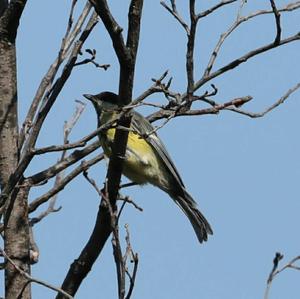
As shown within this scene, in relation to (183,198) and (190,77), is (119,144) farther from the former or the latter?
(183,198)

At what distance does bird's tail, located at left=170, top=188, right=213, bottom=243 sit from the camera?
22.6 ft

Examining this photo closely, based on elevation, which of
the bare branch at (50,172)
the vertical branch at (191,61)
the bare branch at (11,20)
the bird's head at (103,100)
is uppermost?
the bird's head at (103,100)

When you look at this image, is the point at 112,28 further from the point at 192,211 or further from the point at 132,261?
the point at 192,211

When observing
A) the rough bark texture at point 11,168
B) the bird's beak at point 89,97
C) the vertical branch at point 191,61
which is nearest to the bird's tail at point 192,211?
the bird's beak at point 89,97

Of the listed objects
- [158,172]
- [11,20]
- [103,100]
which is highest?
[103,100]

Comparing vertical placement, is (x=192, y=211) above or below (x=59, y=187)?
above

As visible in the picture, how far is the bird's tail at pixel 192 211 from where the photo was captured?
6.89 meters

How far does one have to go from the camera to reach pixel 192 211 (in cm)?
692

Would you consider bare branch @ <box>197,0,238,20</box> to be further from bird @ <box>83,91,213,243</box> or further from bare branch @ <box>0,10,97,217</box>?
bird @ <box>83,91,213,243</box>

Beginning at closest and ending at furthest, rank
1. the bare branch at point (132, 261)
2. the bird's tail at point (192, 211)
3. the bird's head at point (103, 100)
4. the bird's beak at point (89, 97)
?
1. the bare branch at point (132, 261)
2. the bird's tail at point (192, 211)
3. the bird's head at point (103, 100)
4. the bird's beak at point (89, 97)

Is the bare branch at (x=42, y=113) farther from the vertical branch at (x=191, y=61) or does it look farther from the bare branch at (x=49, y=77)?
the vertical branch at (x=191, y=61)

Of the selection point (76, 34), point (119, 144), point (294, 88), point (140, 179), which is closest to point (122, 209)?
point (119, 144)

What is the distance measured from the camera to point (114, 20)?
420cm

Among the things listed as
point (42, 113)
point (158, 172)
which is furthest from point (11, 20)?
point (158, 172)
